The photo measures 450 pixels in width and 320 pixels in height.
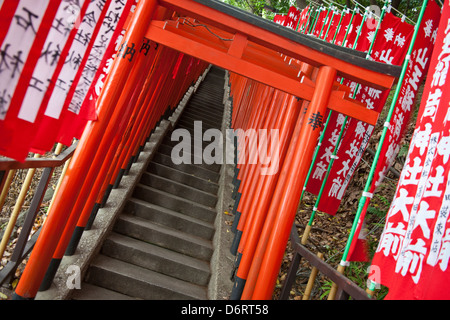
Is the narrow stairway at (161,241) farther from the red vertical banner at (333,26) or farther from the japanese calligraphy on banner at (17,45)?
the red vertical banner at (333,26)

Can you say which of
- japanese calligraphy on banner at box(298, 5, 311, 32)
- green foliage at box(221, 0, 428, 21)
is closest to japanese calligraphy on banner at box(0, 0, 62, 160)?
green foliage at box(221, 0, 428, 21)

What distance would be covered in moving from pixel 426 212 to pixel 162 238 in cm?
472

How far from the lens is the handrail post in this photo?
3.60 m

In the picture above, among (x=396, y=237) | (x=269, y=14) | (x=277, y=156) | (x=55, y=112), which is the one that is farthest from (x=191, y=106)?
(x=396, y=237)

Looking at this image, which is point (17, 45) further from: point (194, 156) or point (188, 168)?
point (194, 156)

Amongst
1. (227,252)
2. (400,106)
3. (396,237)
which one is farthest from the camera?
(227,252)

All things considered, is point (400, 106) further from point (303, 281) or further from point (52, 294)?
point (52, 294)

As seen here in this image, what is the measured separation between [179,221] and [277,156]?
2919mm

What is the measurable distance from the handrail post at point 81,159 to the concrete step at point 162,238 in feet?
8.01

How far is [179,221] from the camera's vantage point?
6.63m

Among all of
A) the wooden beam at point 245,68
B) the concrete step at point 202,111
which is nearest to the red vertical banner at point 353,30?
the wooden beam at point 245,68

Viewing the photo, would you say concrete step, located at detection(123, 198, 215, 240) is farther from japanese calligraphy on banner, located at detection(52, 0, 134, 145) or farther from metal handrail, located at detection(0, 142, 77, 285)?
japanese calligraphy on banner, located at detection(52, 0, 134, 145)

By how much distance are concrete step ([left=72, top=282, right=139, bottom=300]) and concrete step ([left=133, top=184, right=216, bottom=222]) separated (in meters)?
2.28

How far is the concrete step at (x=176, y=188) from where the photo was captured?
7531 mm
